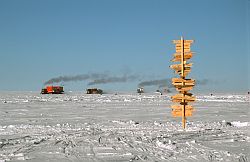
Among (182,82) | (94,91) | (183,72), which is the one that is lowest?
(182,82)

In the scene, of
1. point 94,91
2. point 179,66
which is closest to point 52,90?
point 94,91

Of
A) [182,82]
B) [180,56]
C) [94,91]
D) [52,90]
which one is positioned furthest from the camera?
[94,91]

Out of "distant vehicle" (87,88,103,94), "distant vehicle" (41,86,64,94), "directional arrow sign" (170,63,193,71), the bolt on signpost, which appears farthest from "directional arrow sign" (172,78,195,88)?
"distant vehicle" (87,88,103,94)

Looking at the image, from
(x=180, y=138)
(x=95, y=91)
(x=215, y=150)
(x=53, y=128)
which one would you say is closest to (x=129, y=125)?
(x=53, y=128)

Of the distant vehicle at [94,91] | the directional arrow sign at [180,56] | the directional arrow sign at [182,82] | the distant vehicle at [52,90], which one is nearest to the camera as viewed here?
the directional arrow sign at [182,82]

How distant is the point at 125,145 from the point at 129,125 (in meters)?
6.11

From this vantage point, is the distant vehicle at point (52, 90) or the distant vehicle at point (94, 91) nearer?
the distant vehicle at point (52, 90)

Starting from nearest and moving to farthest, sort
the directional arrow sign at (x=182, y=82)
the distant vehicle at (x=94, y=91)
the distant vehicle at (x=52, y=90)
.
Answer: the directional arrow sign at (x=182, y=82)
the distant vehicle at (x=52, y=90)
the distant vehicle at (x=94, y=91)

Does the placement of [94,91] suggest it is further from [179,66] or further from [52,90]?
[179,66]

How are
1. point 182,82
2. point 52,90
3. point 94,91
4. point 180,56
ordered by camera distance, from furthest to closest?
point 94,91 < point 52,90 < point 180,56 < point 182,82

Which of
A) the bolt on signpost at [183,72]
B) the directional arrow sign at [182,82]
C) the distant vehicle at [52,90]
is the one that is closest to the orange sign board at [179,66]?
the bolt on signpost at [183,72]

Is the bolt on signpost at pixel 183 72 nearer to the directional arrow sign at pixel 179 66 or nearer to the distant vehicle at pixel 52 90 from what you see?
the directional arrow sign at pixel 179 66

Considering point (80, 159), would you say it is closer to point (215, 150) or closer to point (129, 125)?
point (215, 150)

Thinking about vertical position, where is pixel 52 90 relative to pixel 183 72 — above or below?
above
